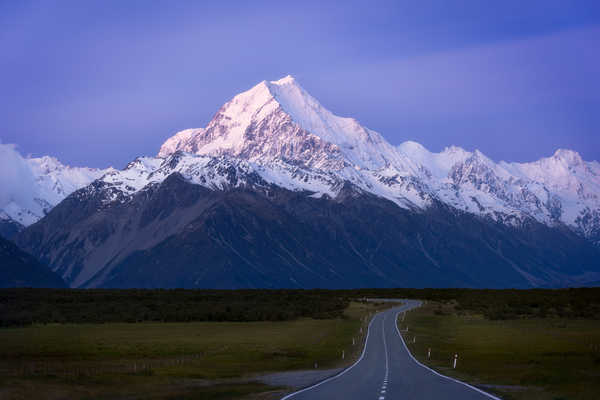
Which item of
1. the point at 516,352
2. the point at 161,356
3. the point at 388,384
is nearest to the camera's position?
the point at 388,384

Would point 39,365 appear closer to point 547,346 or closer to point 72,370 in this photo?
point 72,370

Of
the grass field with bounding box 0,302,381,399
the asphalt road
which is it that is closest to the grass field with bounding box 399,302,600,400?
the asphalt road

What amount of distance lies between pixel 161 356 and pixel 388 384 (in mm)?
33344

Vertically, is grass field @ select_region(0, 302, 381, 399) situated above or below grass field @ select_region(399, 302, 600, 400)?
below

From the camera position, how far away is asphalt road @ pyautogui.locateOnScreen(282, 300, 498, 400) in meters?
40.1

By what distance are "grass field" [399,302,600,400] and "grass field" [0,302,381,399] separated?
380 inches

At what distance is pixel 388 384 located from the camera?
4634 cm

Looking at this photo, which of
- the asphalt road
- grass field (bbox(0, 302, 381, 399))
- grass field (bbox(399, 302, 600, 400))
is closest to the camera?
the asphalt road

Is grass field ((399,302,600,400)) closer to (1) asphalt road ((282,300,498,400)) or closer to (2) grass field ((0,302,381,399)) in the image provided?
(1) asphalt road ((282,300,498,400))

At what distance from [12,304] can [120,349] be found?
2957 inches

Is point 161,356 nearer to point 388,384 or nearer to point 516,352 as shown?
point 516,352

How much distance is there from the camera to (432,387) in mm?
44500

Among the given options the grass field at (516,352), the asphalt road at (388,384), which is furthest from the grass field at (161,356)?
the grass field at (516,352)

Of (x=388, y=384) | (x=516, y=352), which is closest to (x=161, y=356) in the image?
(x=516, y=352)
